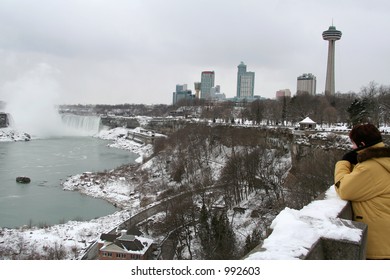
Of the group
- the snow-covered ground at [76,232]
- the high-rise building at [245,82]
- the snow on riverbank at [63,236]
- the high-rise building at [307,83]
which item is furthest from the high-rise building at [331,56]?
the high-rise building at [245,82]

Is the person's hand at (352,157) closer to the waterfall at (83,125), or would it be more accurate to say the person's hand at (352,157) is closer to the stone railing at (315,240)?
the stone railing at (315,240)

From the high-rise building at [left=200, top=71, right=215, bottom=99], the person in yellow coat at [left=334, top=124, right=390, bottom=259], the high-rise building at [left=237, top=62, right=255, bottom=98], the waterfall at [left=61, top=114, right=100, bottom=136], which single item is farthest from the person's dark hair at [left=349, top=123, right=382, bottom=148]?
the high-rise building at [left=200, top=71, right=215, bottom=99]

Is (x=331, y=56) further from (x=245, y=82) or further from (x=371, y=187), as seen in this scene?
(x=371, y=187)

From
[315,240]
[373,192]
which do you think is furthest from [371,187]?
[315,240]

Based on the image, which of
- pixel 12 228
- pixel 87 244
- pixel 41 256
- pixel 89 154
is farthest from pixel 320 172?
pixel 89 154
